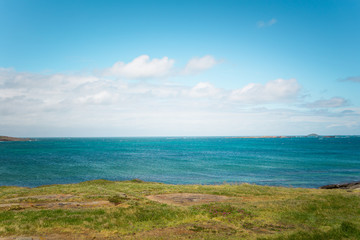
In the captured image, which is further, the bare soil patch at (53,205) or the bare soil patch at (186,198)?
the bare soil patch at (186,198)

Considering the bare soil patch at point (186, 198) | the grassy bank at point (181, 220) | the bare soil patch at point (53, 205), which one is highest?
the grassy bank at point (181, 220)

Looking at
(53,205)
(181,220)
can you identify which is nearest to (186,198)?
(181,220)

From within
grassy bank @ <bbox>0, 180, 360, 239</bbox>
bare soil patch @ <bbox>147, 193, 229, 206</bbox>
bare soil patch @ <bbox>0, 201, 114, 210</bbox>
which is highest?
grassy bank @ <bbox>0, 180, 360, 239</bbox>

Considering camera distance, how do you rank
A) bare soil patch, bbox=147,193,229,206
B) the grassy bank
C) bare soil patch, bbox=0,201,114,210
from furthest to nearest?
bare soil patch, bbox=147,193,229,206, bare soil patch, bbox=0,201,114,210, the grassy bank

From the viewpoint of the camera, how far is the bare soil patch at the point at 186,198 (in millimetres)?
26870

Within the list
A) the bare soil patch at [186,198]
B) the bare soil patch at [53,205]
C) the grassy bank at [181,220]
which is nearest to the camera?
the grassy bank at [181,220]

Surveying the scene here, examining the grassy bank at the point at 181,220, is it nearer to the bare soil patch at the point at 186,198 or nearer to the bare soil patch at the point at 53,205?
the bare soil patch at the point at 53,205

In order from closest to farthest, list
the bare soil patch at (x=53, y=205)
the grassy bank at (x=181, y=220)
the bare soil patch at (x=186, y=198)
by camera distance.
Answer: the grassy bank at (x=181, y=220)
the bare soil patch at (x=53, y=205)
the bare soil patch at (x=186, y=198)

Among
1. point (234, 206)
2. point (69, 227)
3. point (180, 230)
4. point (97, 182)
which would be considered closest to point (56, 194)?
point (97, 182)

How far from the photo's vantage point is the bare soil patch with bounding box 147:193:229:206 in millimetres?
26870

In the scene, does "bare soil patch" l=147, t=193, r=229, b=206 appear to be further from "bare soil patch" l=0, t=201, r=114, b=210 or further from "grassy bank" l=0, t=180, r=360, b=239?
"bare soil patch" l=0, t=201, r=114, b=210

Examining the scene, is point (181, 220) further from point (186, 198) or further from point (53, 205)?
point (53, 205)

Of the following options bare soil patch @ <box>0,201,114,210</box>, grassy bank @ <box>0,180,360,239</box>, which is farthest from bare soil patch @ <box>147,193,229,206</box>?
bare soil patch @ <box>0,201,114,210</box>

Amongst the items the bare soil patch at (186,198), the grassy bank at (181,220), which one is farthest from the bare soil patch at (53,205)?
the bare soil patch at (186,198)
